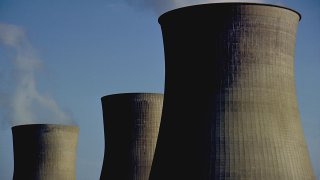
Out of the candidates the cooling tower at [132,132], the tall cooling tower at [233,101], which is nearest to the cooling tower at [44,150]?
the cooling tower at [132,132]

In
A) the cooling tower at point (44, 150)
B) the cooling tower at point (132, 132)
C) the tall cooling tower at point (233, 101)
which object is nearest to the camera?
the tall cooling tower at point (233, 101)

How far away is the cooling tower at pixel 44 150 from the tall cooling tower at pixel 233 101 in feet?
35.5

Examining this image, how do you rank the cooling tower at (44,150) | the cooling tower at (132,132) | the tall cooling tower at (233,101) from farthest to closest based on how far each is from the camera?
1. the cooling tower at (44,150)
2. the cooling tower at (132,132)
3. the tall cooling tower at (233,101)

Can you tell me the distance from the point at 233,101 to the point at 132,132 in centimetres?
753

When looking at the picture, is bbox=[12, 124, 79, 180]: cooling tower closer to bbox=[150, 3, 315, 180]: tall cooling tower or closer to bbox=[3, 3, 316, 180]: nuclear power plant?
bbox=[3, 3, 316, 180]: nuclear power plant

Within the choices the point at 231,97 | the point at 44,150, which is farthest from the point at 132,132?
the point at 231,97

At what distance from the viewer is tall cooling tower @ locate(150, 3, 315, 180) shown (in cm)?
1109

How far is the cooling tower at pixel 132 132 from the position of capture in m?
18.4

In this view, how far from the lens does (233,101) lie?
11.2 metres

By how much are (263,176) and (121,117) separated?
7996 millimetres

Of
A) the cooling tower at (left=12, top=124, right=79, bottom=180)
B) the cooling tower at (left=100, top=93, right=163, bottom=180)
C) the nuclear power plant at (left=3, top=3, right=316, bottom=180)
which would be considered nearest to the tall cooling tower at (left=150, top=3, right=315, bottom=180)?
the nuclear power plant at (left=3, top=3, right=316, bottom=180)

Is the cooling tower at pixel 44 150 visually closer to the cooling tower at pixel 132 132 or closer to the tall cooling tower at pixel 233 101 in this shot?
the cooling tower at pixel 132 132

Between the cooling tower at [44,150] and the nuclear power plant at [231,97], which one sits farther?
the cooling tower at [44,150]

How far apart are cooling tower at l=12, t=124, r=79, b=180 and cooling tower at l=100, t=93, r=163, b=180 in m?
3.94
